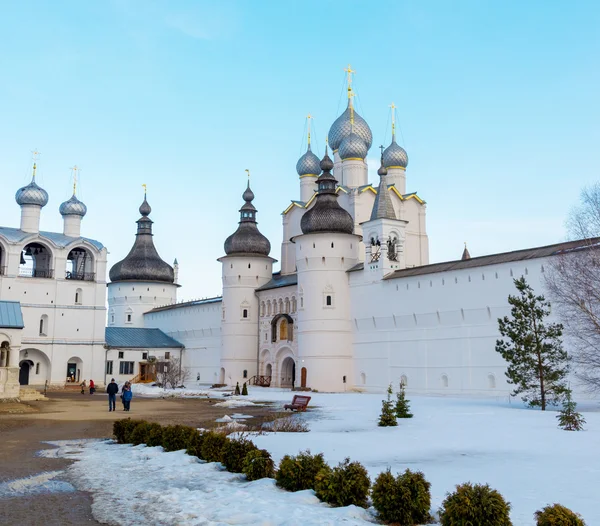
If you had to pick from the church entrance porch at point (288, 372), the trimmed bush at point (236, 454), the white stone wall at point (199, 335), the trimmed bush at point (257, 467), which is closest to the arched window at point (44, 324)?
the white stone wall at point (199, 335)

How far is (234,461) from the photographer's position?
8.91 m

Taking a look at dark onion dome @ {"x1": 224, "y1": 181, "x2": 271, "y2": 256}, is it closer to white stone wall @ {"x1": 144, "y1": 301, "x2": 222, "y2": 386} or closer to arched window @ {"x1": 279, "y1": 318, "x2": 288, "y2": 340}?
white stone wall @ {"x1": 144, "y1": 301, "x2": 222, "y2": 386}

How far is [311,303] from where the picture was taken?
35.9 meters

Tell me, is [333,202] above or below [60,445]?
above

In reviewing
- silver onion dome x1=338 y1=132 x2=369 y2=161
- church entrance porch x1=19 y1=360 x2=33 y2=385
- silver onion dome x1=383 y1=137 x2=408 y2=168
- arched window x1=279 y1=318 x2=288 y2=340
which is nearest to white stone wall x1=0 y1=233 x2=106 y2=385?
church entrance porch x1=19 y1=360 x2=33 y2=385

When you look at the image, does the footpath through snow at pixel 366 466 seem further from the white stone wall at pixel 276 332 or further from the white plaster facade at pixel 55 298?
the white plaster facade at pixel 55 298

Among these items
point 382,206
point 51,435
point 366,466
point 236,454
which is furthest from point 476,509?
point 382,206

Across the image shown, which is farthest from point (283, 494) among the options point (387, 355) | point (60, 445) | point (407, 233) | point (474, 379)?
point (407, 233)

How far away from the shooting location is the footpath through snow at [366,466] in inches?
264

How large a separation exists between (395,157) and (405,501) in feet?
127

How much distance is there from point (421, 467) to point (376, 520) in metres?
2.70

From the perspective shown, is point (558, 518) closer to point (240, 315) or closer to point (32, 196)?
point (240, 315)

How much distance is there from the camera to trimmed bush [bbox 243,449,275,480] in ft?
27.4

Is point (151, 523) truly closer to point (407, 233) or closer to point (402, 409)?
point (402, 409)
